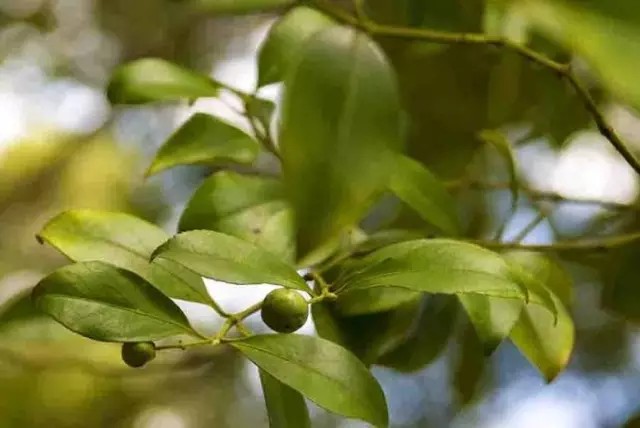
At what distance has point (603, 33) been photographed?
0.94ft

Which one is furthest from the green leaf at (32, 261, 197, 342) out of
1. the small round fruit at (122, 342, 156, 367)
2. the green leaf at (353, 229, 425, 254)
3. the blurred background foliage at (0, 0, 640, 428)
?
the blurred background foliage at (0, 0, 640, 428)

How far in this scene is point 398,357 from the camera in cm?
45

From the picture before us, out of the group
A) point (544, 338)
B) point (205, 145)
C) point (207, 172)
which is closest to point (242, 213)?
point (205, 145)

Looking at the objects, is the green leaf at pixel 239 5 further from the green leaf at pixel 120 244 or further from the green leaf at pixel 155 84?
the green leaf at pixel 120 244

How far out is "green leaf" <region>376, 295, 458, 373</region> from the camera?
1.50 ft

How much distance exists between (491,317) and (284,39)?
19 cm

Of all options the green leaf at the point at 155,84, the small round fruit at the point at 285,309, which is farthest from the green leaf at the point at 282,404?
the green leaf at the point at 155,84

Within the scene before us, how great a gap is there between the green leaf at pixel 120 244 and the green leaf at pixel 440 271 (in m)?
0.07

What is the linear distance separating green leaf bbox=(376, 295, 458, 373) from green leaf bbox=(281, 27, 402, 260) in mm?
147

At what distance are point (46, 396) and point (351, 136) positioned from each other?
0.53 m

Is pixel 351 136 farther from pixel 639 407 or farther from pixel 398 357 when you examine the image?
pixel 639 407

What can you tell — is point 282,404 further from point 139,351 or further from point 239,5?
point 239,5

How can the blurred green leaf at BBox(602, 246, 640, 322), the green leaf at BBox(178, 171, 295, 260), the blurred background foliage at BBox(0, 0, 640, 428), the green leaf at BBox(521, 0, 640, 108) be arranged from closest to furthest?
the green leaf at BBox(521, 0, 640, 108), the green leaf at BBox(178, 171, 295, 260), the blurred green leaf at BBox(602, 246, 640, 322), the blurred background foliage at BBox(0, 0, 640, 428)

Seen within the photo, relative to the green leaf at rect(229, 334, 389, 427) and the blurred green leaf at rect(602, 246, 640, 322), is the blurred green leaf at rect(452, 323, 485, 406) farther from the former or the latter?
the green leaf at rect(229, 334, 389, 427)
